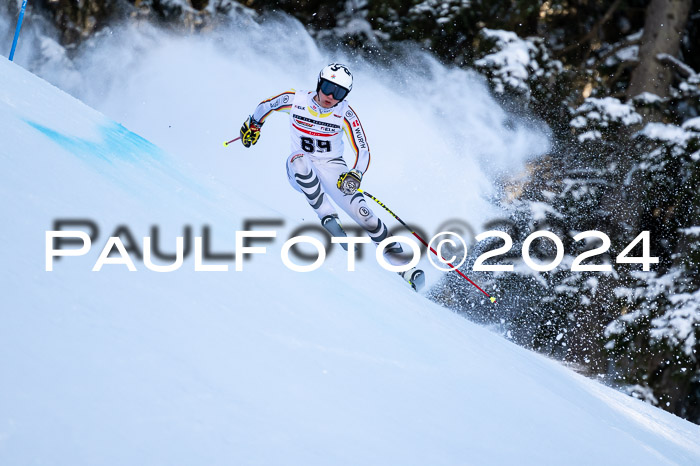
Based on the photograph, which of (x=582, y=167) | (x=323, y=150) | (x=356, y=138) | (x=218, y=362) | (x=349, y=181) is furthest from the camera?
(x=582, y=167)

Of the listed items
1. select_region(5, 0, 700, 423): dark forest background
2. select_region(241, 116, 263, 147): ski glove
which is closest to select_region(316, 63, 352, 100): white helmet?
select_region(241, 116, 263, 147): ski glove

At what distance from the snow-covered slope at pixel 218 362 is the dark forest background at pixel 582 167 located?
5992 millimetres

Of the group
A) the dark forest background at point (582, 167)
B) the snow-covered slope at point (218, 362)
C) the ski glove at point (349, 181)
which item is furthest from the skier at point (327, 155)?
the dark forest background at point (582, 167)

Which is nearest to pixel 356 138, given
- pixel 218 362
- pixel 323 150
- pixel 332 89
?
pixel 323 150

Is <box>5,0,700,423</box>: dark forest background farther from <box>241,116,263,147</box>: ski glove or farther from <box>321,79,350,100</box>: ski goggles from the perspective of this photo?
<box>321,79,350,100</box>: ski goggles

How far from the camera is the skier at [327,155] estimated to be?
17.7 feet

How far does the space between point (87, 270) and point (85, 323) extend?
1.51 ft

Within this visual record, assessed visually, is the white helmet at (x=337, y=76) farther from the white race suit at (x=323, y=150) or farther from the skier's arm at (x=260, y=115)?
the skier's arm at (x=260, y=115)

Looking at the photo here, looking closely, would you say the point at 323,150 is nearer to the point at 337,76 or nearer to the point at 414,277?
the point at 337,76

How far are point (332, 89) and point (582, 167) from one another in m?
6.32

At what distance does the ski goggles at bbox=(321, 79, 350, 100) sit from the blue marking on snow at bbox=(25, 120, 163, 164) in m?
1.21

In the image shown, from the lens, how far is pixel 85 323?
6.32 ft

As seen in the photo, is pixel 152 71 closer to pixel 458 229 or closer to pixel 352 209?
pixel 458 229

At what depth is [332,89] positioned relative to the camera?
5133 mm
